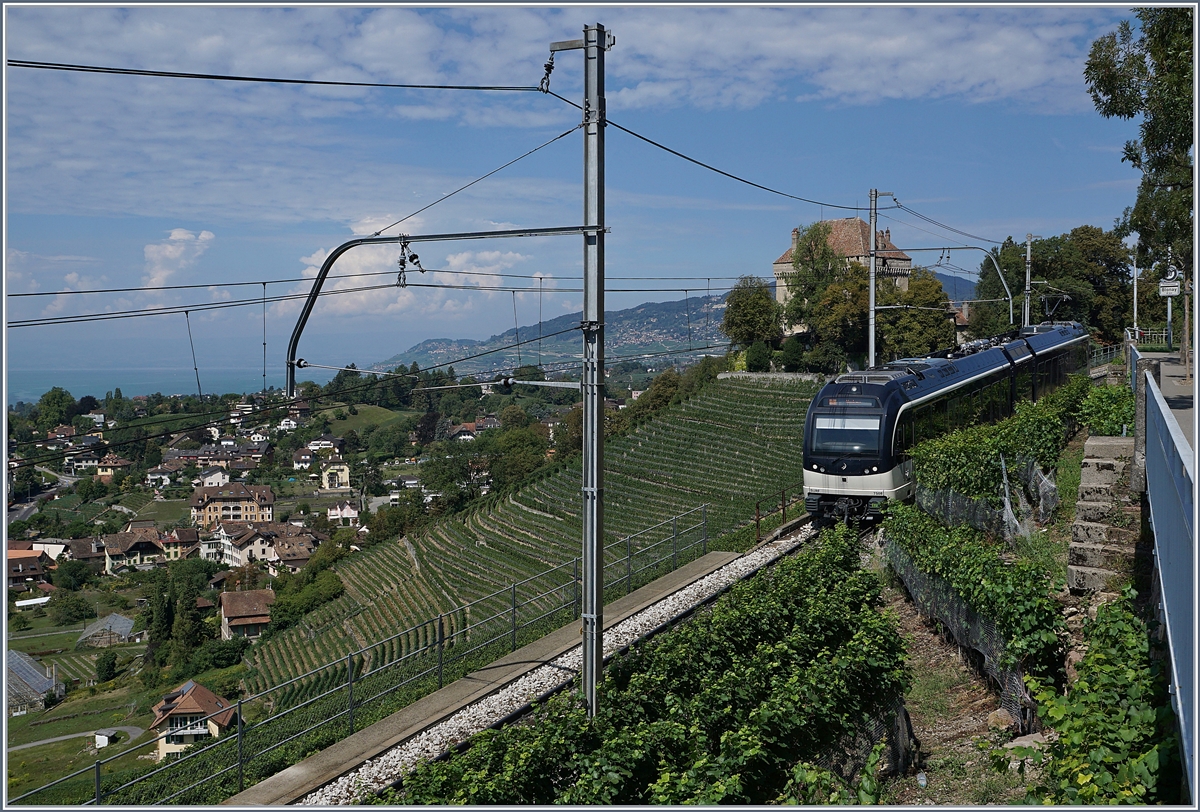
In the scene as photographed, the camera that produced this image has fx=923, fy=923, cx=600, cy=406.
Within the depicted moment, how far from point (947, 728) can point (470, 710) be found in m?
5.12

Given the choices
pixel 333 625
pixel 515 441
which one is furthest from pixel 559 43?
pixel 515 441

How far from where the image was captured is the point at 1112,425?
1539 centimetres

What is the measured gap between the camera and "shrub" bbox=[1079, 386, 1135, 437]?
50.2 feet

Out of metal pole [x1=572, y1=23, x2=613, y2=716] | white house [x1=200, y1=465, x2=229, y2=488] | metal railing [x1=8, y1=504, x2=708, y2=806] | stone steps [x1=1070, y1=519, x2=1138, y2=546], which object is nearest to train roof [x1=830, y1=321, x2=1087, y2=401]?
metal railing [x1=8, y1=504, x2=708, y2=806]

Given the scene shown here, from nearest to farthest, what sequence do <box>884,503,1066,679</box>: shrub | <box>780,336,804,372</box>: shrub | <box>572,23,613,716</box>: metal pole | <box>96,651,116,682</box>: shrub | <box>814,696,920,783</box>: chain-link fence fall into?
<box>884,503,1066,679</box>: shrub < <box>814,696,920,783</box>: chain-link fence < <box>572,23,613,716</box>: metal pole < <box>780,336,804,372</box>: shrub < <box>96,651,116,682</box>: shrub

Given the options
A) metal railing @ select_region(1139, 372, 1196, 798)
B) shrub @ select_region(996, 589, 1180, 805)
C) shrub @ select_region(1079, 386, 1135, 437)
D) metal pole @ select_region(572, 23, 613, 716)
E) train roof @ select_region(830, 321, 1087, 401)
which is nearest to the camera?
metal railing @ select_region(1139, 372, 1196, 798)

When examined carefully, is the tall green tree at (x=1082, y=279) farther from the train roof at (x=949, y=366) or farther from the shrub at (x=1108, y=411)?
the shrub at (x=1108, y=411)

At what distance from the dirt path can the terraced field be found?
18297 mm

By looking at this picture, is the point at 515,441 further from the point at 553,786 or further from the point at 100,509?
the point at 553,786

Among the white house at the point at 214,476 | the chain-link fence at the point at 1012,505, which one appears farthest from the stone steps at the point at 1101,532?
the white house at the point at 214,476

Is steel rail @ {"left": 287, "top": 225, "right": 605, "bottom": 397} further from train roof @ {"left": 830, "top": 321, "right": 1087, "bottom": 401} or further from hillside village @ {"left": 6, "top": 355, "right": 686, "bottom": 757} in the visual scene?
hillside village @ {"left": 6, "top": 355, "right": 686, "bottom": 757}

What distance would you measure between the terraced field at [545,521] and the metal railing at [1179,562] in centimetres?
2367

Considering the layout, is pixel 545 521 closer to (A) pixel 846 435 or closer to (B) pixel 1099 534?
(A) pixel 846 435

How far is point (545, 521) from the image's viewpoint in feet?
148
